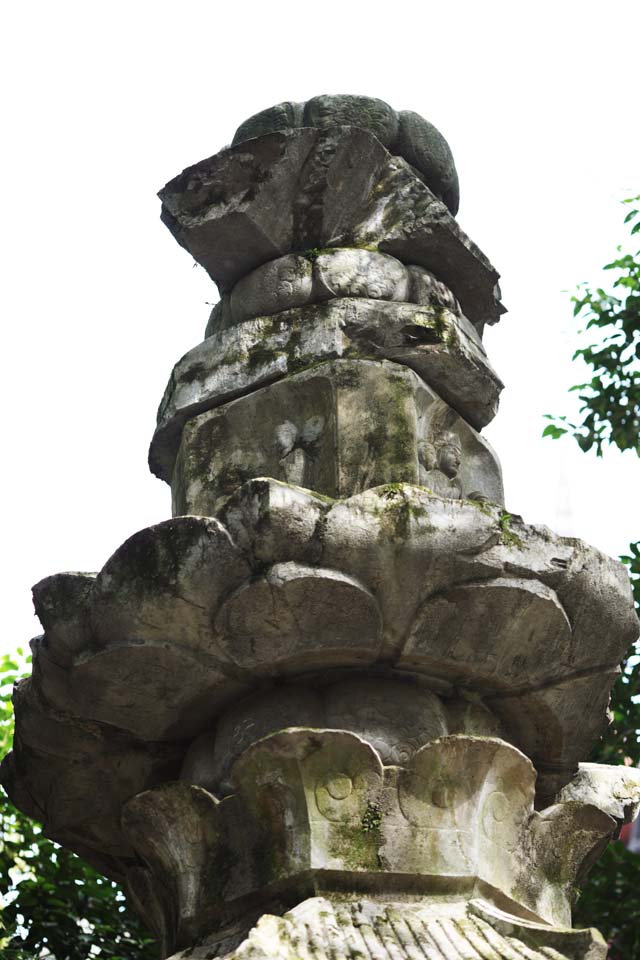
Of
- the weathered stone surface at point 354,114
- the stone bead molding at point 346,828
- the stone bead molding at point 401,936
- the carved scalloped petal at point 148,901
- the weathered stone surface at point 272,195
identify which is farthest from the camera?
the weathered stone surface at point 354,114

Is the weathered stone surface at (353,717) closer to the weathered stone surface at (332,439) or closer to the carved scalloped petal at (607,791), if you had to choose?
the carved scalloped petal at (607,791)

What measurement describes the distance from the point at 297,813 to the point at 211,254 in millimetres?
2253

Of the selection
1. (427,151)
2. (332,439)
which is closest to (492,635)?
(332,439)

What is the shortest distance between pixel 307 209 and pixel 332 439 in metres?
1.06

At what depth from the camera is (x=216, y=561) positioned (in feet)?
14.2

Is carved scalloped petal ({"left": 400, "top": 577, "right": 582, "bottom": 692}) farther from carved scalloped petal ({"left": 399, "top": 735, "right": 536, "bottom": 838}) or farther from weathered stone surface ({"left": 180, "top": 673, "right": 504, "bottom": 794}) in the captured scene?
carved scalloped petal ({"left": 399, "top": 735, "right": 536, "bottom": 838})


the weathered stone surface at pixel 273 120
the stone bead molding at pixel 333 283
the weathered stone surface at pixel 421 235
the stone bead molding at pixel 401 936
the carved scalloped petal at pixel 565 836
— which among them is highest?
the weathered stone surface at pixel 273 120

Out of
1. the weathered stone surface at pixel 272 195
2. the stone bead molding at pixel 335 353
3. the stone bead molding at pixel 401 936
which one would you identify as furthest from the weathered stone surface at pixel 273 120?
the stone bead molding at pixel 401 936

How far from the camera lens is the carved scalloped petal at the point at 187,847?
4328 mm

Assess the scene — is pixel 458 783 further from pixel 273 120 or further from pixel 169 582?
pixel 273 120

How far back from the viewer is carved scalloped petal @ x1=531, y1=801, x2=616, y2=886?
14.9 feet

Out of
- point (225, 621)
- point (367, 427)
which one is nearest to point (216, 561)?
point (225, 621)

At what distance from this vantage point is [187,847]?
4406mm

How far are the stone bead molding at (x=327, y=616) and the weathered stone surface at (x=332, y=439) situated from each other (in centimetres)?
51
